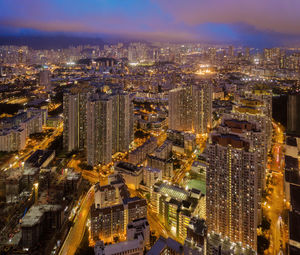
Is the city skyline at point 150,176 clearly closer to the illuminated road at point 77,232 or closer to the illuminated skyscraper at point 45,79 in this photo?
the illuminated road at point 77,232

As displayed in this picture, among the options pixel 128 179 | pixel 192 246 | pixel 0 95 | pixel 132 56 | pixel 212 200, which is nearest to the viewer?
pixel 192 246

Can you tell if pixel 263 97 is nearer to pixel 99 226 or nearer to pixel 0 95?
pixel 99 226

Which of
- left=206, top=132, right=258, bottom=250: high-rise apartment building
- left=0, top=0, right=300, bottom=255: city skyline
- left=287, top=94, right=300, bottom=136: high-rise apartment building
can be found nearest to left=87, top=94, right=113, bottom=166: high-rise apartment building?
left=0, top=0, right=300, bottom=255: city skyline

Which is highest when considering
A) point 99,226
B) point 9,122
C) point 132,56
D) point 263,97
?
point 132,56

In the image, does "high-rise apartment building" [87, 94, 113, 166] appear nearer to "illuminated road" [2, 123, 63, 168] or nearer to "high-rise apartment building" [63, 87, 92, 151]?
"high-rise apartment building" [63, 87, 92, 151]

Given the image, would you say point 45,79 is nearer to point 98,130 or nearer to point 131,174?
point 98,130

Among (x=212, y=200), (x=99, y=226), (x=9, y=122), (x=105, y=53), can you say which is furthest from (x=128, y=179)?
(x=105, y=53)
